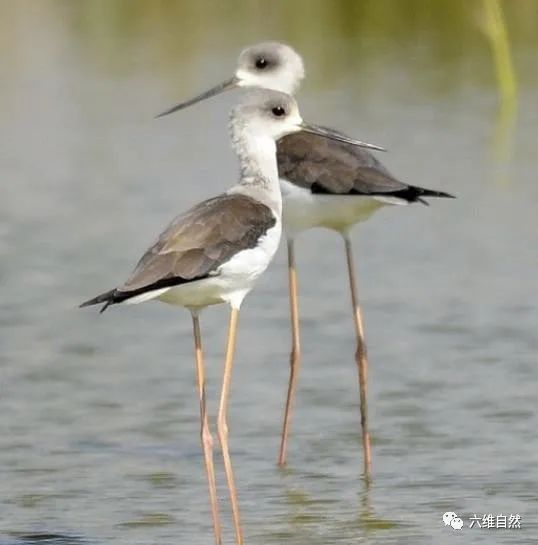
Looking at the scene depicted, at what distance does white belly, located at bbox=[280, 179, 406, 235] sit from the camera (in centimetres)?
731

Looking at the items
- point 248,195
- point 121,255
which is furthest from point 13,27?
point 248,195

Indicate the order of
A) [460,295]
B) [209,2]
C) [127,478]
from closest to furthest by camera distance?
[127,478], [460,295], [209,2]

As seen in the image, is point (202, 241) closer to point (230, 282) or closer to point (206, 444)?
point (230, 282)

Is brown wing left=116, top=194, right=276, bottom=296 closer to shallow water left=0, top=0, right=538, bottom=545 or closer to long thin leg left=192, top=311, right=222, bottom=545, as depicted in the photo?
long thin leg left=192, top=311, right=222, bottom=545

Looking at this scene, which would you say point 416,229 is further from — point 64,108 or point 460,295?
point 64,108

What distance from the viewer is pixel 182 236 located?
6129 mm

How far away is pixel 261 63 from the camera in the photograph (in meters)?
8.27

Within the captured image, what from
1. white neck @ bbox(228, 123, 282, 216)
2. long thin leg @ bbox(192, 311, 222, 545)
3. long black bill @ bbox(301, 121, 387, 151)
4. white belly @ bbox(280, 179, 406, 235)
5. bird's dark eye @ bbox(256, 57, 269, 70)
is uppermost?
bird's dark eye @ bbox(256, 57, 269, 70)

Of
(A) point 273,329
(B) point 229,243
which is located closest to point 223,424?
(B) point 229,243

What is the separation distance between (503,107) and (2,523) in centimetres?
943

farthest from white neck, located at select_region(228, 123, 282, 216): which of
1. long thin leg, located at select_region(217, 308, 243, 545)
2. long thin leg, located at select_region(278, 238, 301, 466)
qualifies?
long thin leg, located at select_region(278, 238, 301, 466)

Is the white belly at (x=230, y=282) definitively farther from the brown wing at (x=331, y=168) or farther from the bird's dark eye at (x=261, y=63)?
the bird's dark eye at (x=261, y=63)

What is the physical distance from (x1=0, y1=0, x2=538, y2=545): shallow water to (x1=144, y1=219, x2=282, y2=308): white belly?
822 mm

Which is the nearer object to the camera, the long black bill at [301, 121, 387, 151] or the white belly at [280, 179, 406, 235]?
the long black bill at [301, 121, 387, 151]
